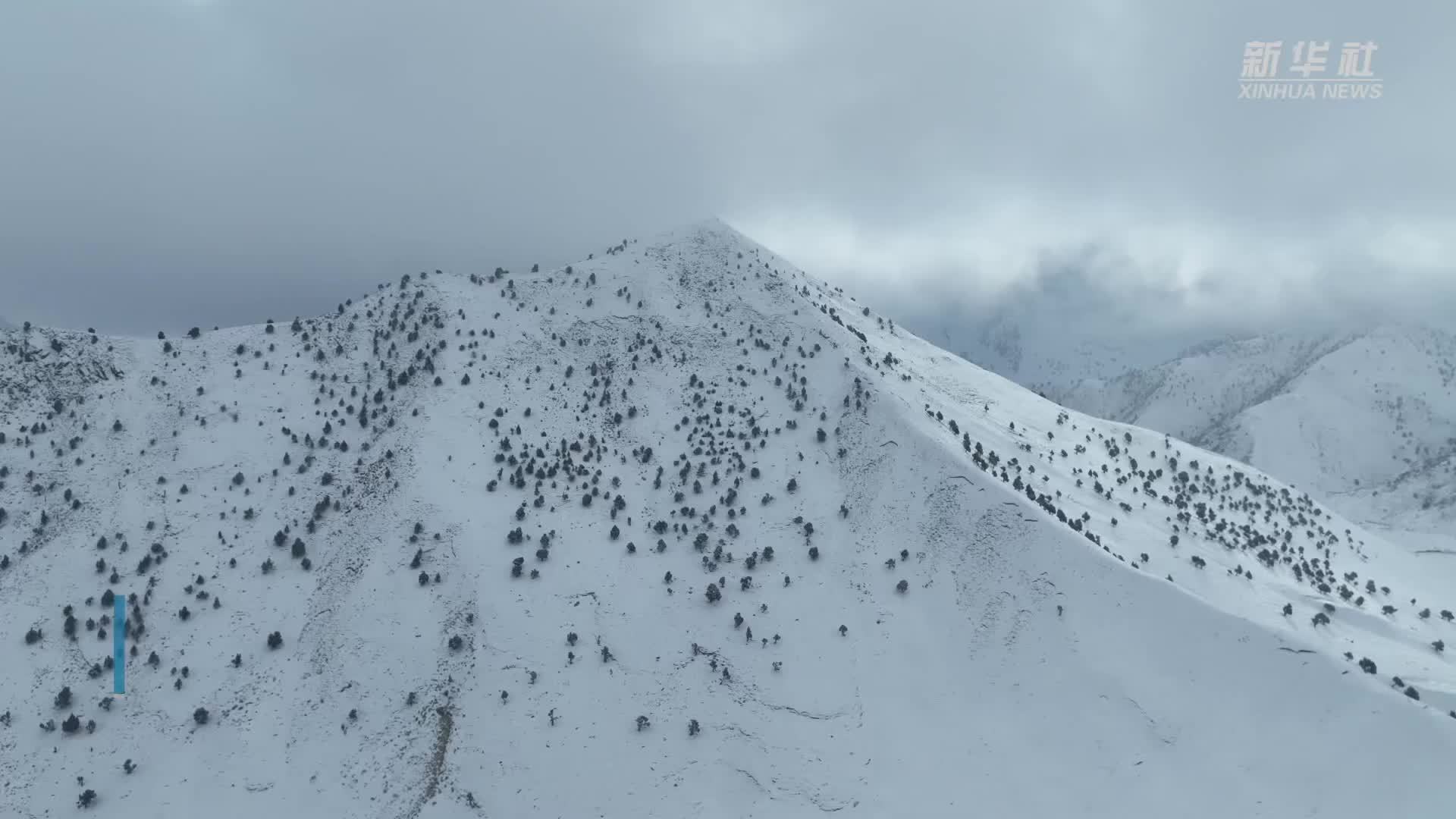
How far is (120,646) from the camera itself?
77438 millimetres

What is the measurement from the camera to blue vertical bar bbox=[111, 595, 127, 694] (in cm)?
7488

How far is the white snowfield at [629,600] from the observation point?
221 feet

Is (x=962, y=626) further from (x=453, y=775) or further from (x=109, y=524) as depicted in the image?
(x=109, y=524)

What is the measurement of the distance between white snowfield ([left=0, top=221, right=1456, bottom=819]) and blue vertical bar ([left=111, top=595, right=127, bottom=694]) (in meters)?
1.31

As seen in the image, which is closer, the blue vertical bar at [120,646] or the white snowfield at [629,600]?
the white snowfield at [629,600]

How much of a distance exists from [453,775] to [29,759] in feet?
119

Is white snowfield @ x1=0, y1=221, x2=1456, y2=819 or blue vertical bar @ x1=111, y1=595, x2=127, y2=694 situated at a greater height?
white snowfield @ x1=0, y1=221, x2=1456, y2=819

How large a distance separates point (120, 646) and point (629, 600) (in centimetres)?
4907

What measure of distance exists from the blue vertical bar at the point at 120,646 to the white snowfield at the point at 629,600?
4.29ft

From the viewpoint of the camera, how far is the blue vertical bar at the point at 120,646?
74875mm

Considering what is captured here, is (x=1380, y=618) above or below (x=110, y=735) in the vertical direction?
above

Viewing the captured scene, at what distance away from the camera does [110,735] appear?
70875 millimetres

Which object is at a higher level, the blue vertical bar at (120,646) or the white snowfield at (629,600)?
the white snowfield at (629,600)

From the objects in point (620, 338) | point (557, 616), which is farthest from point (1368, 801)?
point (620, 338)
